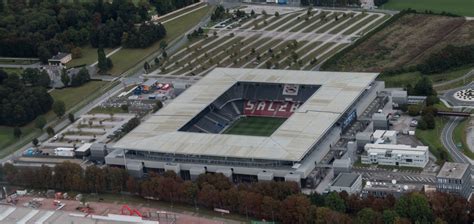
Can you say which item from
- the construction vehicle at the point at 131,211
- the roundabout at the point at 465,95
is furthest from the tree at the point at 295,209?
the roundabout at the point at 465,95

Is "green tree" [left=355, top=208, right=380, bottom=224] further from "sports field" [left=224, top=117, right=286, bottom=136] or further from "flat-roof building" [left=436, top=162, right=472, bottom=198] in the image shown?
"sports field" [left=224, top=117, right=286, bottom=136]

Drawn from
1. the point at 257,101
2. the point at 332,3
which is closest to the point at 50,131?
the point at 257,101

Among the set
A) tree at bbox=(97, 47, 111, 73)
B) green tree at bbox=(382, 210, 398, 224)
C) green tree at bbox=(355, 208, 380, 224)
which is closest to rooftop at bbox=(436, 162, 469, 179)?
green tree at bbox=(382, 210, 398, 224)

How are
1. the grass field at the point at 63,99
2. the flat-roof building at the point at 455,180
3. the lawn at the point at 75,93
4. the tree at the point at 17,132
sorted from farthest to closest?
1. the lawn at the point at 75,93
2. the grass field at the point at 63,99
3. the tree at the point at 17,132
4. the flat-roof building at the point at 455,180

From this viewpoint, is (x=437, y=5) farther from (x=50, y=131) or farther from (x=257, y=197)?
(x=257, y=197)

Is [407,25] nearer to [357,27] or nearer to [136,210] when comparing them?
[357,27]

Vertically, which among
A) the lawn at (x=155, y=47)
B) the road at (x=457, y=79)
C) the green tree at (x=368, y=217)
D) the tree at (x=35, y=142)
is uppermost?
the tree at (x=35, y=142)

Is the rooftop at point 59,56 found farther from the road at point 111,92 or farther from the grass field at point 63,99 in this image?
the road at point 111,92
